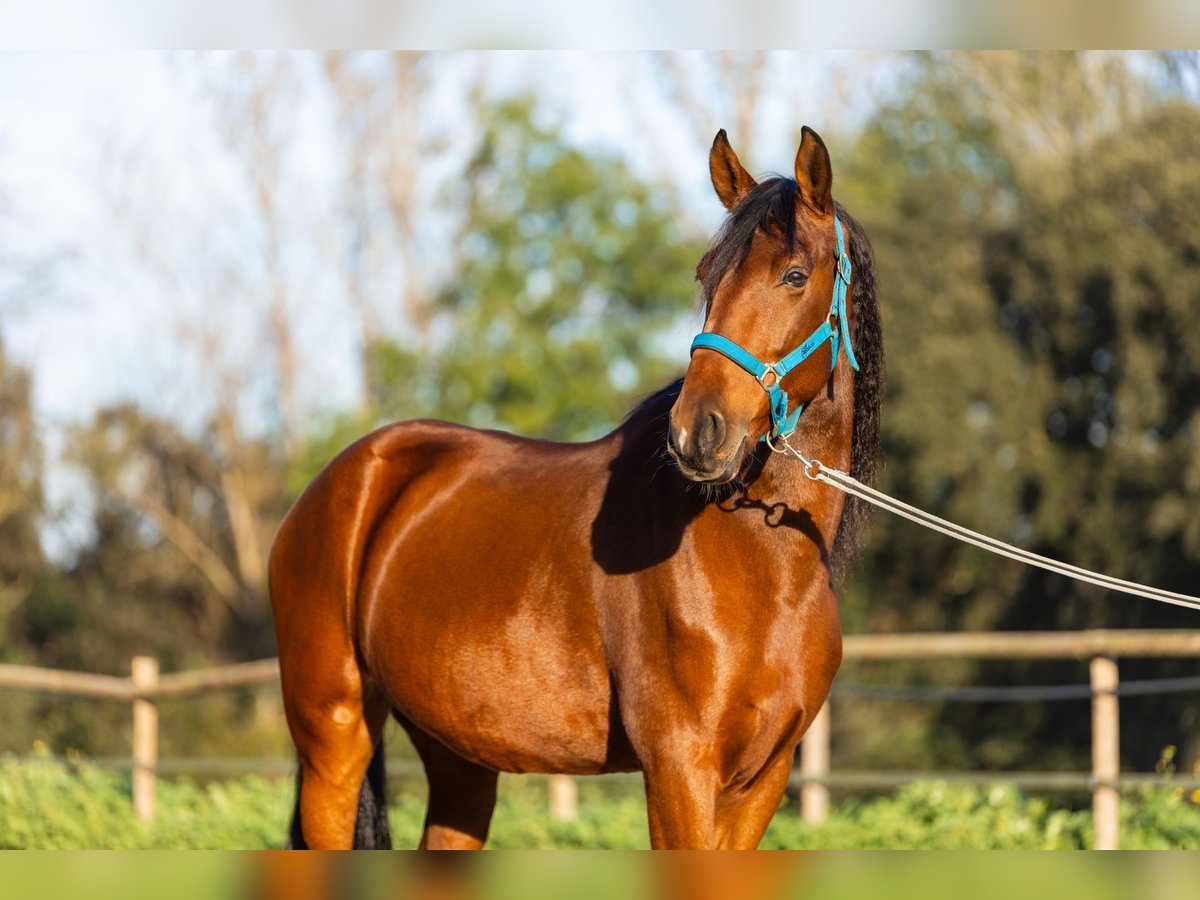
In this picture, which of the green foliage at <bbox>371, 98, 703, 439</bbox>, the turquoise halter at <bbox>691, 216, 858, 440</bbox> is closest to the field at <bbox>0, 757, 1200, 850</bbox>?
the turquoise halter at <bbox>691, 216, 858, 440</bbox>

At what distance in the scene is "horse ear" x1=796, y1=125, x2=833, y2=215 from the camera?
3117 millimetres

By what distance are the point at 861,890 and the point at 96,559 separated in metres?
23.8

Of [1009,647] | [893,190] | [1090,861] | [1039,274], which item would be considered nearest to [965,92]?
[893,190]

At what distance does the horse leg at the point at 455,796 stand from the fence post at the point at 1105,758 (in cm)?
311

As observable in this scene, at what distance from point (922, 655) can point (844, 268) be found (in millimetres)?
4828

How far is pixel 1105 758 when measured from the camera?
21.2 feet

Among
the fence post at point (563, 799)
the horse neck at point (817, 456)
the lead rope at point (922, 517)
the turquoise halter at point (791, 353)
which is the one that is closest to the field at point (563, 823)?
the fence post at point (563, 799)

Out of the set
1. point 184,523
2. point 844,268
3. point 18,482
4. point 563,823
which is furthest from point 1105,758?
point 184,523

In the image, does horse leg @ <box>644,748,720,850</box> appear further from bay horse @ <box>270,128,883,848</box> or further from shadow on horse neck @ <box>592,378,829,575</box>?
shadow on horse neck @ <box>592,378,829,575</box>

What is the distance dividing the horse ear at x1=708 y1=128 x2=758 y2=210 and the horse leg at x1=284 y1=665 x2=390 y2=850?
193 cm

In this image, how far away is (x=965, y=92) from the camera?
19.5 m

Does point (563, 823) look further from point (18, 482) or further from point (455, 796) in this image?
point (18, 482)

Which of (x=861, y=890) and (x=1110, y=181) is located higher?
(x=1110, y=181)

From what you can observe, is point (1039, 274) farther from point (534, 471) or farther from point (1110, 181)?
point (534, 471)
